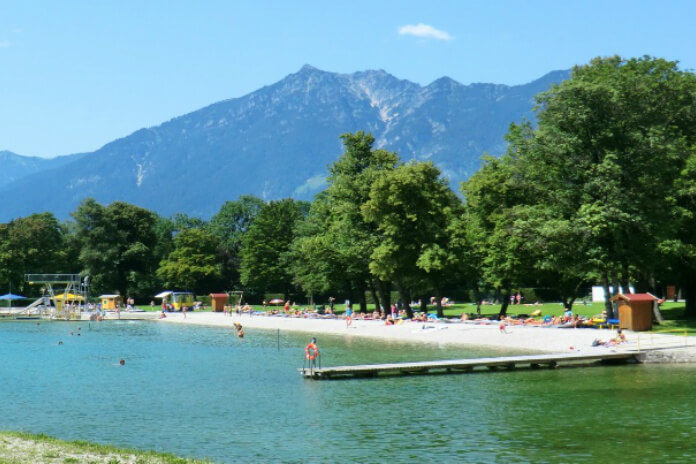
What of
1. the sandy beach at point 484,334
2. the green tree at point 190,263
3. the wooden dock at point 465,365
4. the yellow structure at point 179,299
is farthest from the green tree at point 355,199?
the green tree at point 190,263

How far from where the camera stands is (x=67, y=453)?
2095 cm

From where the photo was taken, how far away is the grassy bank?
782 inches

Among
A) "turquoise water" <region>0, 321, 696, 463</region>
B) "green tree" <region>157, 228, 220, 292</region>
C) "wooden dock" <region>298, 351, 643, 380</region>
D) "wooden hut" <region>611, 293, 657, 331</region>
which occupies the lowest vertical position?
"turquoise water" <region>0, 321, 696, 463</region>

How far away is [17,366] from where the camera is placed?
47188 millimetres

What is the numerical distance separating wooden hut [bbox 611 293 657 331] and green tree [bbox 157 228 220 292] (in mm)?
84694

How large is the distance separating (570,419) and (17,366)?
33.1m

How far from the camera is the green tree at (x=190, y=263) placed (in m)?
124

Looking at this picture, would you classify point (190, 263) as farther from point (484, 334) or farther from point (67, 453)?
point (67, 453)

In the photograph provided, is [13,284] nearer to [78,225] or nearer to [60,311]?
[78,225]

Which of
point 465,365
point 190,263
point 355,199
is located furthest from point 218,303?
point 465,365

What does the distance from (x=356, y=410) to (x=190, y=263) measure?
98667mm

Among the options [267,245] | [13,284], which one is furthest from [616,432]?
[13,284]

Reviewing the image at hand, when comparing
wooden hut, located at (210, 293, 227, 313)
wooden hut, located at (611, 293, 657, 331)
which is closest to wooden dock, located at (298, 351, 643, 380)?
wooden hut, located at (611, 293, 657, 331)

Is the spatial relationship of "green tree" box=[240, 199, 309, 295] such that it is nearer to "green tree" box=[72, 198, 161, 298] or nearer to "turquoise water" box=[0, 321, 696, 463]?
"green tree" box=[72, 198, 161, 298]
